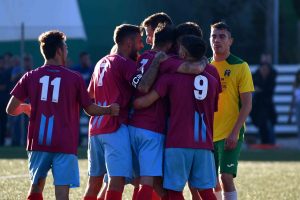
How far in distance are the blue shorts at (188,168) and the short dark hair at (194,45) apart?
0.84 m

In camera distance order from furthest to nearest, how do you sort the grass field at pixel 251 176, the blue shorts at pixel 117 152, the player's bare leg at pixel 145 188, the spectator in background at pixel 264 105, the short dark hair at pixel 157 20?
the spectator in background at pixel 264 105
the grass field at pixel 251 176
the short dark hair at pixel 157 20
the blue shorts at pixel 117 152
the player's bare leg at pixel 145 188

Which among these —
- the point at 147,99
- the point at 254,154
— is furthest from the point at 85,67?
the point at 147,99

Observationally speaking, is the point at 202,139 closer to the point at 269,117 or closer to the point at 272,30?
the point at 269,117

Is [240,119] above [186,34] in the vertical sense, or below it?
below

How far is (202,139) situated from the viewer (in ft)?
29.2

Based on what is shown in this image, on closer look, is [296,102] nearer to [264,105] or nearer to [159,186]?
[264,105]

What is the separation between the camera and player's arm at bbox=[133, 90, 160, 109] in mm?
8812

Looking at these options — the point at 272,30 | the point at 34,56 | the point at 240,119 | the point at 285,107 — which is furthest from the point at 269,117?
the point at 240,119

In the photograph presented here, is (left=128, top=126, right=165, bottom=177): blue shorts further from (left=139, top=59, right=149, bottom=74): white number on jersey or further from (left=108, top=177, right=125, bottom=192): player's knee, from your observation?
(left=139, top=59, right=149, bottom=74): white number on jersey

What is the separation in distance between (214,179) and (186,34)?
4.37ft

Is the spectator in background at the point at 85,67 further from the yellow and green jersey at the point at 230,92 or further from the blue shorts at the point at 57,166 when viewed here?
the blue shorts at the point at 57,166

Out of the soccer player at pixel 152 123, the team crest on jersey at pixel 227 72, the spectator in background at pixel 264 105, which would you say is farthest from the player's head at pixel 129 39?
the spectator in background at pixel 264 105

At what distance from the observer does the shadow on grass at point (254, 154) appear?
61.0ft

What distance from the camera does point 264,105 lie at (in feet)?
73.5
